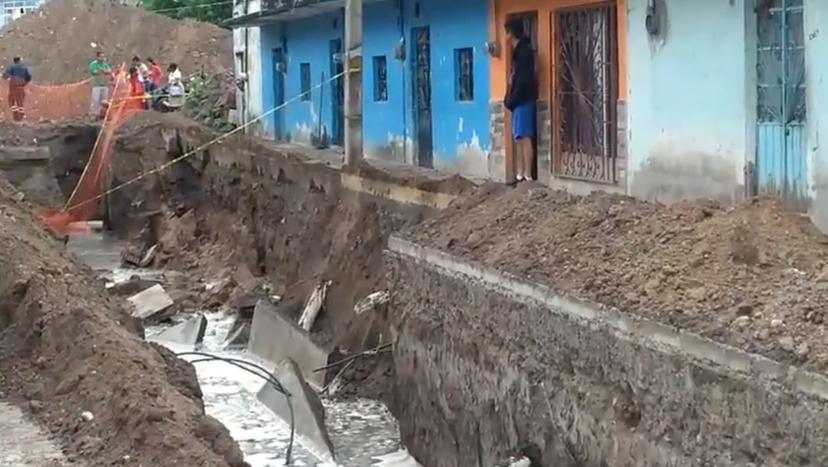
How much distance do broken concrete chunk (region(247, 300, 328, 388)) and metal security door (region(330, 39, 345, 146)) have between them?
768cm

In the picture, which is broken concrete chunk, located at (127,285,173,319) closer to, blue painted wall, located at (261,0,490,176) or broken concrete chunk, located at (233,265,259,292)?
broken concrete chunk, located at (233,265,259,292)

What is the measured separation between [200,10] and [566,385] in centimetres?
4422

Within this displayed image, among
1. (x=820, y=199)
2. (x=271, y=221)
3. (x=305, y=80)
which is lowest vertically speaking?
(x=271, y=221)

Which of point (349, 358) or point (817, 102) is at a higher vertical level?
point (817, 102)

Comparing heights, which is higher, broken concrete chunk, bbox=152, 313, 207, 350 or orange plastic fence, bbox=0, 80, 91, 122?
orange plastic fence, bbox=0, 80, 91, 122

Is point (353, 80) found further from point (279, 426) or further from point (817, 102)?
point (817, 102)

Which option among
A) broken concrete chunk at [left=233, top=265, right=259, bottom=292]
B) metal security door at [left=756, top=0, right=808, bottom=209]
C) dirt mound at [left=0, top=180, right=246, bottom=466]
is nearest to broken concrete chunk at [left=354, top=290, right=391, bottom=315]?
dirt mound at [left=0, top=180, right=246, bottom=466]

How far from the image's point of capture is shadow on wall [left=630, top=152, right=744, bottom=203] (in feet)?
42.0

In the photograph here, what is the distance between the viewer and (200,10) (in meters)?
52.9

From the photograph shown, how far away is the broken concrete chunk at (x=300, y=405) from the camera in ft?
50.0

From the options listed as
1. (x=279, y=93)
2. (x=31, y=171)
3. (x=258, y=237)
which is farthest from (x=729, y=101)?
(x=279, y=93)

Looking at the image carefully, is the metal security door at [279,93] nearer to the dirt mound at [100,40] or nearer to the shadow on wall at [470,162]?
the shadow on wall at [470,162]

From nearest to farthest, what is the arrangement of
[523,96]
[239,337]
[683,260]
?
1. [683,260]
2. [523,96]
3. [239,337]

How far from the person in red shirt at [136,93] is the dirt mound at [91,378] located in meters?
23.2
